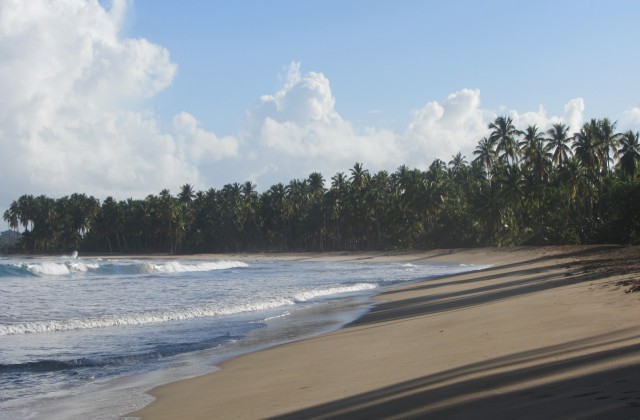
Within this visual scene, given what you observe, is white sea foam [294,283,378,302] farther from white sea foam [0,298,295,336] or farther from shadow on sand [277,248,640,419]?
shadow on sand [277,248,640,419]

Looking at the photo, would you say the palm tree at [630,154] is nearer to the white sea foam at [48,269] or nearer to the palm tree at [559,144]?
the palm tree at [559,144]

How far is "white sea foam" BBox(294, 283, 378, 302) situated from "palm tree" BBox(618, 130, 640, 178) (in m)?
39.4

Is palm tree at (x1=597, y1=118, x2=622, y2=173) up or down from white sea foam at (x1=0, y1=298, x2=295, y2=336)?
up

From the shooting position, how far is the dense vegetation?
197 ft

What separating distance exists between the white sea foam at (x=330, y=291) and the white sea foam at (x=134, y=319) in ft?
6.45

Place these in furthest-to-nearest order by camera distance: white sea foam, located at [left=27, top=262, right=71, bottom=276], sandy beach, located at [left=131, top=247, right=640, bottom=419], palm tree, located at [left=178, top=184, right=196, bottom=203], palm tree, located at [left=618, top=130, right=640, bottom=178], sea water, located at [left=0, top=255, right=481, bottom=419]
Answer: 1. palm tree, located at [left=178, top=184, right=196, bottom=203]
2. palm tree, located at [left=618, top=130, right=640, bottom=178]
3. white sea foam, located at [left=27, top=262, right=71, bottom=276]
4. sea water, located at [left=0, top=255, right=481, bottom=419]
5. sandy beach, located at [left=131, top=247, right=640, bottom=419]

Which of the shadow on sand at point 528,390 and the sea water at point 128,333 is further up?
the shadow on sand at point 528,390

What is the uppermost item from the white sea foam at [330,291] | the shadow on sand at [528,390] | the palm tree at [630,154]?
the palm tree at [630,154]

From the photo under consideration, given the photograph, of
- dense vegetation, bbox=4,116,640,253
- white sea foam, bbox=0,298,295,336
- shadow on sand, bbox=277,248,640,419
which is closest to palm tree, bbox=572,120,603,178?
dense vegetation, bbox=4,116,640,253

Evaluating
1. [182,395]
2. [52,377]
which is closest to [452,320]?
[182,395]

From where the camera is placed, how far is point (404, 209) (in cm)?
8631

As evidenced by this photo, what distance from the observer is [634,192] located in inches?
1906

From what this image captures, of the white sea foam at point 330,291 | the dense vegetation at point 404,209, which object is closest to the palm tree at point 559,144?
the dense vegetation at point 404,209

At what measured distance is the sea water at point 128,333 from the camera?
920 centimetres
